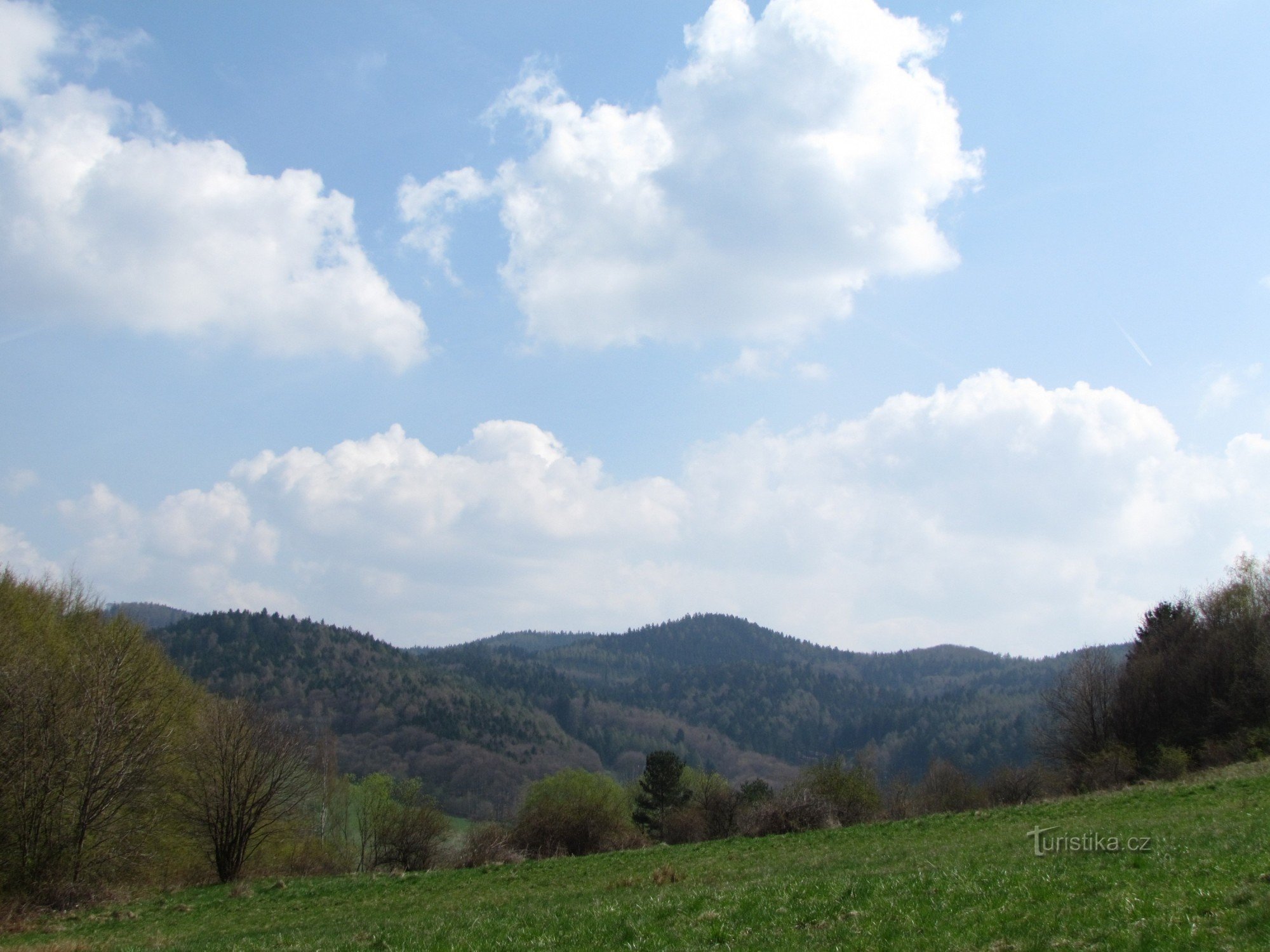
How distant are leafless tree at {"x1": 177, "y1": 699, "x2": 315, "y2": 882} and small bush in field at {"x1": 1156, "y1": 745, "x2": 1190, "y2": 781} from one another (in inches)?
1885

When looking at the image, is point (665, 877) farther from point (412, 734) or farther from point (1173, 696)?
point (412, 734)

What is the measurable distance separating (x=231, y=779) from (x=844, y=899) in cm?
3813

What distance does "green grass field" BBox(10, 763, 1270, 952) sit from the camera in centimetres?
1030

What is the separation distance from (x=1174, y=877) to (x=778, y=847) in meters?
20.5

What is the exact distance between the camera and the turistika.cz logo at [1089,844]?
605 inches

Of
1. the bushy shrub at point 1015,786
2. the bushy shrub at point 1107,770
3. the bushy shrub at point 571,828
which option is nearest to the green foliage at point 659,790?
the bushy shrub at point 571,828

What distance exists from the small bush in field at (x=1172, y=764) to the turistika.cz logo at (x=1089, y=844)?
30.2m

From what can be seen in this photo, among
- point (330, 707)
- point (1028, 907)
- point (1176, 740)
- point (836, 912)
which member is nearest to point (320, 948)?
point (836, 912)

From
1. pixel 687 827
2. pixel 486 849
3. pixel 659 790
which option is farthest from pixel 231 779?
pixel 659 790

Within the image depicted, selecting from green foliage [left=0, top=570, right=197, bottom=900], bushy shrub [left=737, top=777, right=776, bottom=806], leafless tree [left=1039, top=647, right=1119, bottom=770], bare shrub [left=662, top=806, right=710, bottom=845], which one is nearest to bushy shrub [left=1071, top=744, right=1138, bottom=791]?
leafless tree [left=1039, top=647, right=1119, bottom=770]

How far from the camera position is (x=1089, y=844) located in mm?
16844

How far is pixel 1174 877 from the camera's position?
1173 cm

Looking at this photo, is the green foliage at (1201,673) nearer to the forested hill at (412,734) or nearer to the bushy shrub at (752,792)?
the bushy shrub at (752,792)

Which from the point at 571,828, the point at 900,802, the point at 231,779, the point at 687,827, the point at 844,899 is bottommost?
the point at 687,827
